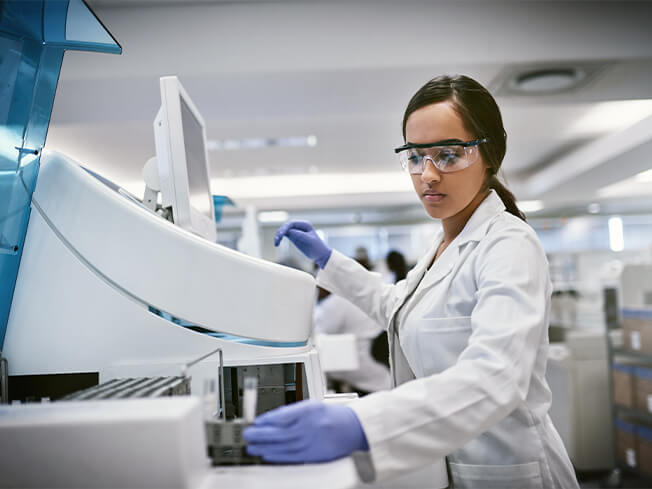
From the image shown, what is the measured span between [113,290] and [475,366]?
1.96ft

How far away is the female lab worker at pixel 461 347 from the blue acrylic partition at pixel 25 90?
0.55 metres

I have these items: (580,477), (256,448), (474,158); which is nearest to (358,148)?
(580,477)

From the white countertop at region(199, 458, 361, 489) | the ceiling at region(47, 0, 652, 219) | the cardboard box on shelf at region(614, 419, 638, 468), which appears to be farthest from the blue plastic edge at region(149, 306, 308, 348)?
the cardboard box on shelf at region(614, 419, 638, 468)

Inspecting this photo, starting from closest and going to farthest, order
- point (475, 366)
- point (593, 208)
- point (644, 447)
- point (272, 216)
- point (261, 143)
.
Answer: point (475, 366)
point (644, 447)
point (261, 143)
point (593, 208)
point (272, 216)

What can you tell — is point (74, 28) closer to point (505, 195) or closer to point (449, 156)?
point (449, 156)

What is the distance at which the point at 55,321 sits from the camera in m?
0.85

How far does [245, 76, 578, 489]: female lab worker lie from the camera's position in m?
0.61

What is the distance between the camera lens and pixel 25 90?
818 mm

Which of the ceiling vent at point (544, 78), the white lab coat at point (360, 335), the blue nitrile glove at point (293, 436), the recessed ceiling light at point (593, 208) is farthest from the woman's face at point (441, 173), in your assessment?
the recessed ceiling light at point (593, 208)

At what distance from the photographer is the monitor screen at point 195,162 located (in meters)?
1.10

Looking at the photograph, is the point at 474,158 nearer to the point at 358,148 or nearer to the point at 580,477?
the point at 580,477

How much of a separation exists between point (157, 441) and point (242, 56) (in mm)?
2436

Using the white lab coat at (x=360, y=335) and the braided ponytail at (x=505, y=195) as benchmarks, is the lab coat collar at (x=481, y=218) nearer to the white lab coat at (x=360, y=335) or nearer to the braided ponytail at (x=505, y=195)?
the braided ponytail at (x=505, y=195)

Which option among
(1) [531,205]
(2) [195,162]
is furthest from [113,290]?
(1) [531,205]
